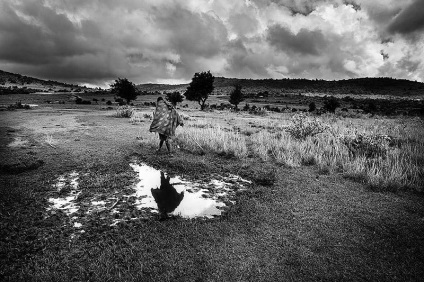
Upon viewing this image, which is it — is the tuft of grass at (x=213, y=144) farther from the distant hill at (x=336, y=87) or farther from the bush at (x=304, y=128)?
the distant hill at (x=336, y=87)

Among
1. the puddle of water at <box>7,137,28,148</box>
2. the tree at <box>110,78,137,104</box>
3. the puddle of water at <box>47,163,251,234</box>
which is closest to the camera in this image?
the puddle of water at <box>47,163,251,234</box>

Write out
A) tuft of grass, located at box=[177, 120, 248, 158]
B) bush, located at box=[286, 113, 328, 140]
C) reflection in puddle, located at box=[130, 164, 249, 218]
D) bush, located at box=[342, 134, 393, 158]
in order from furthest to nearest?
bush, located at box=[286, 113, 328, 140], tuft of grass, located at box=[177, 120, 248, 158], bush, located at box=[342, 134, 393, 158], reflection in puddle, located at box=[130, 164, 249, 218]

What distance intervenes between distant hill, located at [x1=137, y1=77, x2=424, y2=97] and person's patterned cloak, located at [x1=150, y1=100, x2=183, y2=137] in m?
83.0

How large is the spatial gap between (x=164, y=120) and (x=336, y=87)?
383 ft

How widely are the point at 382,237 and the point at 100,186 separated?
5.87 meters

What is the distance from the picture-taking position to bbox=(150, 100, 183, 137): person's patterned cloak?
9914 millimetres

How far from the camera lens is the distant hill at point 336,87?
97.8m

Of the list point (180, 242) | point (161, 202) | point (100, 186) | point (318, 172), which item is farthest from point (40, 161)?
point (318, 172)

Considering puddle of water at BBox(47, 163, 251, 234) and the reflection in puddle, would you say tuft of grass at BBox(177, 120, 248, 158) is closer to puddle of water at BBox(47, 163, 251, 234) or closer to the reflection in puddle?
the reflection in puddle

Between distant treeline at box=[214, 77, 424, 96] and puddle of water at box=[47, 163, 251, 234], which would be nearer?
puddle of water at box=[47, 163, 251, 234]

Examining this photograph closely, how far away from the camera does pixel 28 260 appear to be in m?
3.48

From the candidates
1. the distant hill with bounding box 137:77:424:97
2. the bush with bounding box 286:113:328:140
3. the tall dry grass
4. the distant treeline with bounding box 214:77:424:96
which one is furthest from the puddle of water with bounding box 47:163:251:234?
the distant treeline with bounding box 214:77:424:96

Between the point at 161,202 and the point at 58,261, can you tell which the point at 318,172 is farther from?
the point at 58,261

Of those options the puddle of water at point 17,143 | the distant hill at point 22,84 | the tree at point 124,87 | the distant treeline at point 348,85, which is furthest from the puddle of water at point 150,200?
the distant treeline at point 348,85
